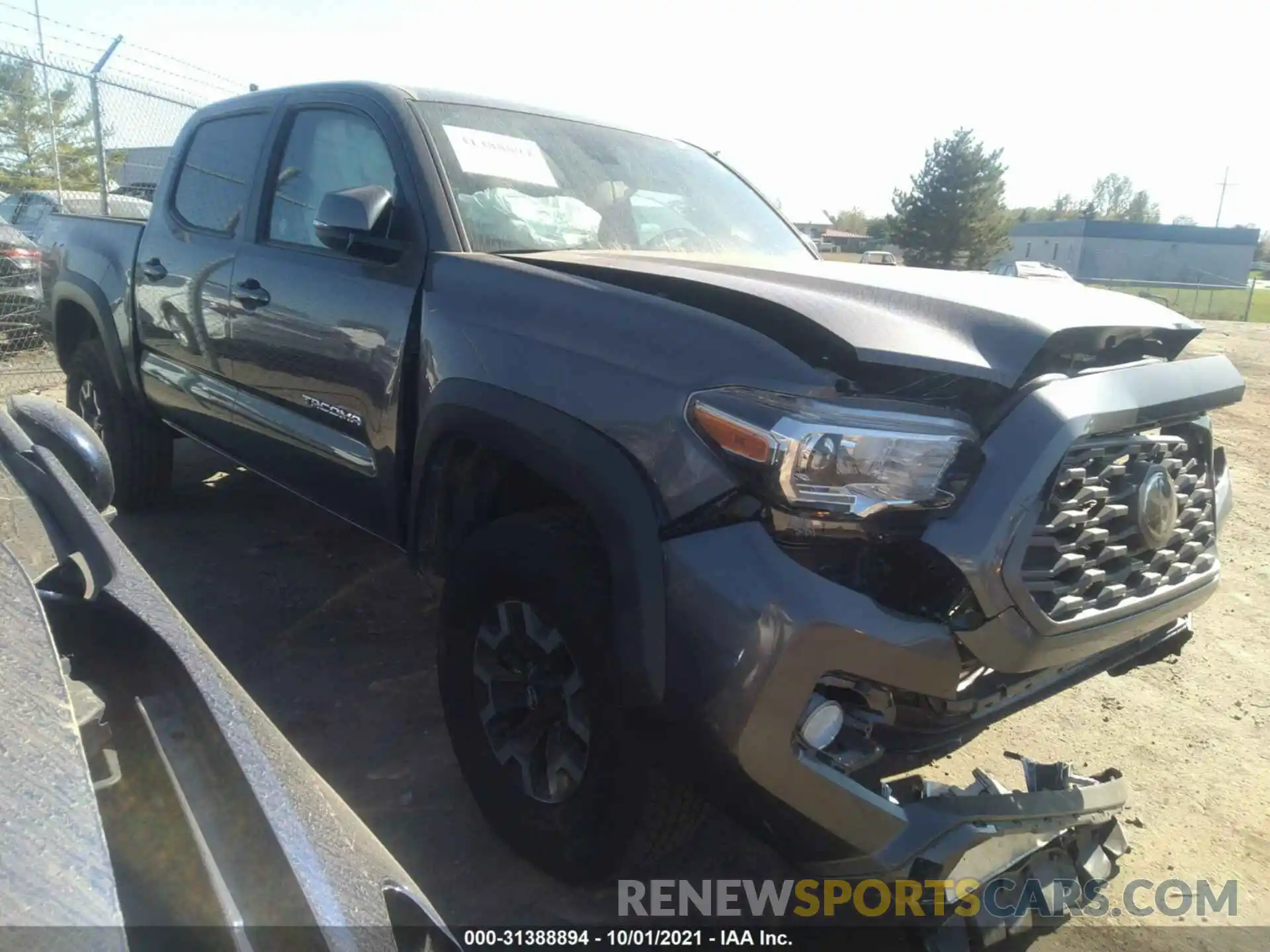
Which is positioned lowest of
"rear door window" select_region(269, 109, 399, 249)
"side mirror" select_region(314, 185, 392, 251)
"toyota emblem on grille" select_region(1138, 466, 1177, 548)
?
"toyota emblem on grille" select_region(1138, 466, 1177, 548)

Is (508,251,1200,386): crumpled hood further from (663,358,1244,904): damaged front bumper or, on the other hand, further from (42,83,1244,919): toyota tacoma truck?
(663,358,1244,904): damaged front bumper

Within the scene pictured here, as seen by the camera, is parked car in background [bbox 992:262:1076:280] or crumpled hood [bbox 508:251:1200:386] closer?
crumpled hood [bbox 508:251:1200:386]

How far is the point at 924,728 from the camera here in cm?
197

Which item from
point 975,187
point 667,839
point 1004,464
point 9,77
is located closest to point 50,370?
point 9,77

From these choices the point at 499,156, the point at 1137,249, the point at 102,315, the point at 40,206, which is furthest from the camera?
the point at 1137,249

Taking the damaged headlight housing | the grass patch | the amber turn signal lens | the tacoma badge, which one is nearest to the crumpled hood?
the damaged headlight housing

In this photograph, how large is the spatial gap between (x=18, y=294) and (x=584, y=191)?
787cm

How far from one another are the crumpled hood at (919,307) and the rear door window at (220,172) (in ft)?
5.74

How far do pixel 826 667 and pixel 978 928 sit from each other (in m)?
0.82

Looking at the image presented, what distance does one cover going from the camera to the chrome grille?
1.89 meters

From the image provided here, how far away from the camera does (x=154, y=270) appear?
4281 millimetres

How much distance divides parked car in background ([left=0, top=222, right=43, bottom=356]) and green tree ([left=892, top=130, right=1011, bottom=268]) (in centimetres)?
4250

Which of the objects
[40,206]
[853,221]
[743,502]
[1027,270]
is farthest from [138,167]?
[853,221]

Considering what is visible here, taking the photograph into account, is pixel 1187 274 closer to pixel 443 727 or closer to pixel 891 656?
pixel 443 727
